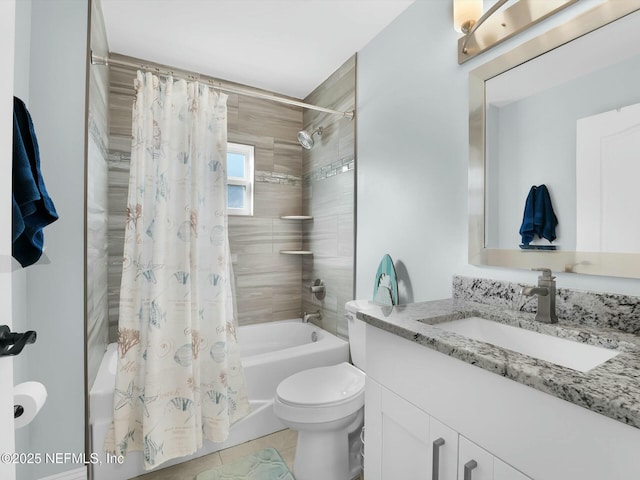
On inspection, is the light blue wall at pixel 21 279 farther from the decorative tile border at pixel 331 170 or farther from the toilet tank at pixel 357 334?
the decorative tile border at pixel 331 170

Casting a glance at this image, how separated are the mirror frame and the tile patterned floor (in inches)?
58.8

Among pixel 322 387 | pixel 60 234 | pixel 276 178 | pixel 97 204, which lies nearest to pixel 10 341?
pixel 60 234

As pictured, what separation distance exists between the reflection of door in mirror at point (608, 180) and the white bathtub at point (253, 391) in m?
1.58

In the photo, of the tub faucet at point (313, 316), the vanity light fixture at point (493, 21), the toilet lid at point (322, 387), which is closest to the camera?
the vanity light fixture at point (493, 21)

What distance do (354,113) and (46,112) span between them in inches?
68.5

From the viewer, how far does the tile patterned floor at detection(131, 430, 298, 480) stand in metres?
1.64

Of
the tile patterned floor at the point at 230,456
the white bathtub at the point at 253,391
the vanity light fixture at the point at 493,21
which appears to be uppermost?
the vanity light fixture at the point at 493,21

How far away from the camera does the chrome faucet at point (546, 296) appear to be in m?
1.01

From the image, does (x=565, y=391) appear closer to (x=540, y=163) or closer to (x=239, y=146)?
(x=540, y=163)

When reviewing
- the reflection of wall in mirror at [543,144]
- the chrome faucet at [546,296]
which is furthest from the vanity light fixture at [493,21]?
the chrome faucet at [546,296]

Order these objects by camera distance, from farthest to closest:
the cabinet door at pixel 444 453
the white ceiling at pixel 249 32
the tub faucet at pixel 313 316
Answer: the tub faucet at pixel 313 316, the white ceiling at pixel 249 32, the cabinet door at pixel 444 453

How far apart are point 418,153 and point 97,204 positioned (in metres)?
1.84

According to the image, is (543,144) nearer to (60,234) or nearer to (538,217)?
(538,217)

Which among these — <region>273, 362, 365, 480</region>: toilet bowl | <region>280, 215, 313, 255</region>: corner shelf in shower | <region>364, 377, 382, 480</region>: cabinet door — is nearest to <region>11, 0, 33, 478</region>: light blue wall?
<region>273, 362, 365, 480</region>: toilet bowl
